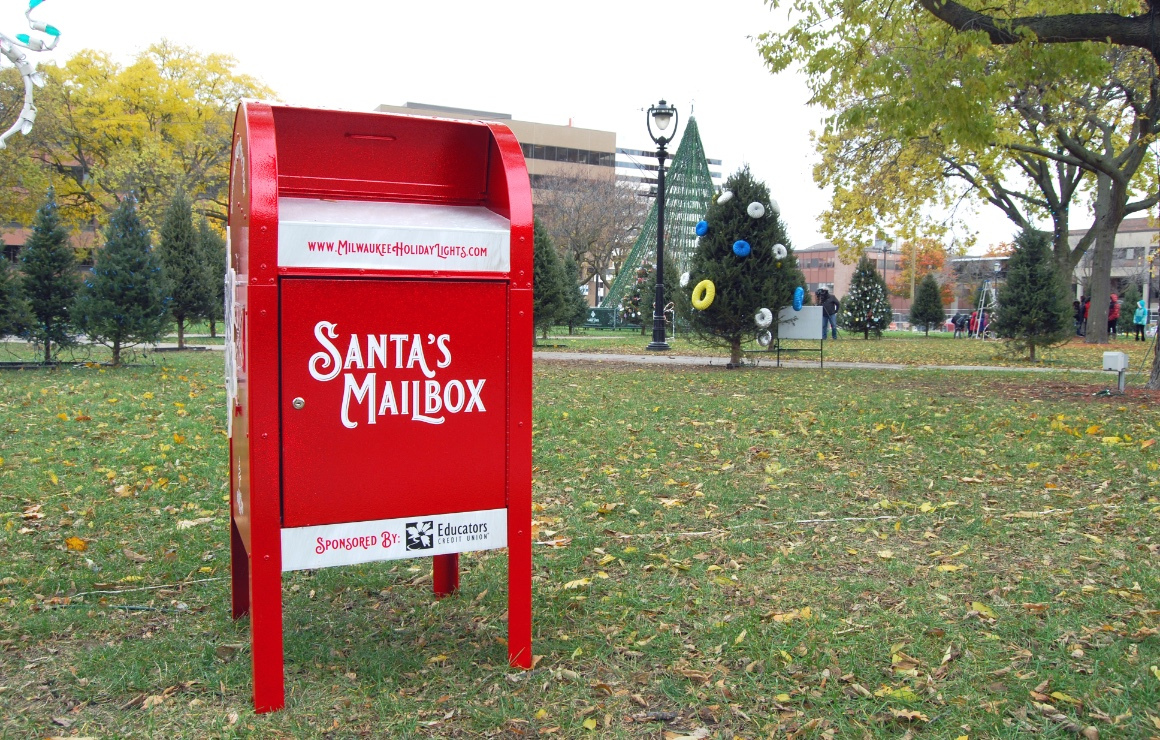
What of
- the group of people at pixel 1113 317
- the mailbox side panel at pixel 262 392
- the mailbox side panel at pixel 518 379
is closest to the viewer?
the mailbox side panel at pixel 262 392

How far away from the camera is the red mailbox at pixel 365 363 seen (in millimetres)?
2725

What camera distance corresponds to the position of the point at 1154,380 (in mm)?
10984

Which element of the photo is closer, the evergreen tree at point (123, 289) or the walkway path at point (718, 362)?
the evergreen tree at point (123, 289)

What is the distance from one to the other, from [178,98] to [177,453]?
114ft

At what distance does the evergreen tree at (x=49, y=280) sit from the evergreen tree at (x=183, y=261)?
535cm

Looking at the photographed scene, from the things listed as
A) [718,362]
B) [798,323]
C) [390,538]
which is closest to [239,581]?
[390,538]

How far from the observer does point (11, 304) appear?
13.6m

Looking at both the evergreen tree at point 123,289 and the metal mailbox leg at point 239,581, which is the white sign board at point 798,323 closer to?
the evergreen tree at point 123,289

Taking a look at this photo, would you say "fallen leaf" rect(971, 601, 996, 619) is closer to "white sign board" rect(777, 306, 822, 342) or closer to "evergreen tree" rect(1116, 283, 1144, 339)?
"white sign board" rect(777, 306, 822, 342)

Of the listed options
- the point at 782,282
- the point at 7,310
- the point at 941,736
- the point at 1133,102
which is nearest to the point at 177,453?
the point at 941,736

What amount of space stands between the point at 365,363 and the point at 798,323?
43.6 ft

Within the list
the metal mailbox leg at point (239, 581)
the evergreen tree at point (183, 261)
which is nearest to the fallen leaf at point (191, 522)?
the metal mailbox leg at point (239, 581)

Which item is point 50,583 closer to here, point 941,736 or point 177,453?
point 177,453

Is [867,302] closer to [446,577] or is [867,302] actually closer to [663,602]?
[663,602]
